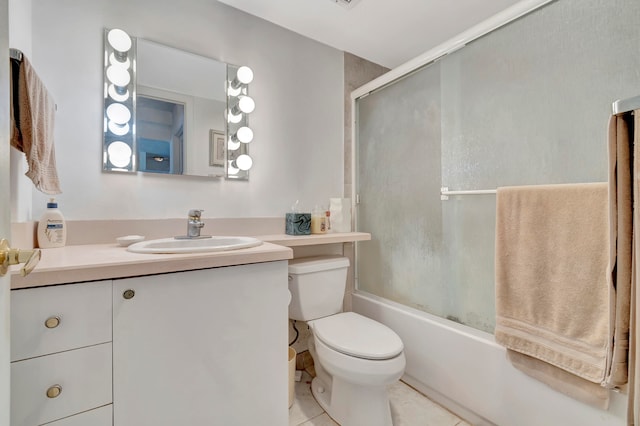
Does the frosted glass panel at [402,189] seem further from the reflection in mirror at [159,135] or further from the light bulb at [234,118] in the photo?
the reflection in mirror at [159,135]

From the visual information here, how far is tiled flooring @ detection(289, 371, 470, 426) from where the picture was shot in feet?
4.30

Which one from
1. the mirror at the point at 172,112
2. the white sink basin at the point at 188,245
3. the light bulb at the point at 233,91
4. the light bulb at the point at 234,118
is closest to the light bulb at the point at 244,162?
the mirror at the point at 172,112

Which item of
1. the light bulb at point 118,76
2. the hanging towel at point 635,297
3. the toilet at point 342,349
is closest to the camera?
the hanging towel at point 635,297

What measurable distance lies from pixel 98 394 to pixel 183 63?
1.43m

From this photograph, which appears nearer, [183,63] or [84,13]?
[84,13]

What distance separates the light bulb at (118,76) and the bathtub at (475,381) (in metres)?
1.82

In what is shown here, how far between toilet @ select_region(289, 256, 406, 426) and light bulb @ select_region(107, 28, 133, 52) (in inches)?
50.7

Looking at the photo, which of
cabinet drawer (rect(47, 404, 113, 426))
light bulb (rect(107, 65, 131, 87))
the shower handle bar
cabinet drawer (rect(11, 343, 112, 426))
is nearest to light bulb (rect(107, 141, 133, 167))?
light bulb (rect(107, 65, 131, 87))

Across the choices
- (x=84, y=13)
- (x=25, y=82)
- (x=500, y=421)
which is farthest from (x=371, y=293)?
(x=84, y=13)

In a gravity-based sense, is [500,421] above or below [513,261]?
below

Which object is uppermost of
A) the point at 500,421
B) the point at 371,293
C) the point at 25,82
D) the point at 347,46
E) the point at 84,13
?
the point at 347,46

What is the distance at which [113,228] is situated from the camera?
1.23 meters

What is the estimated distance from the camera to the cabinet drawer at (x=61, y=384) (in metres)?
0.69

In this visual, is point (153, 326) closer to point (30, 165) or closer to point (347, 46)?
point (30, 165)
